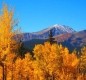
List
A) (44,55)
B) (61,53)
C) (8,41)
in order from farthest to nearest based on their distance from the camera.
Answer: (61,53) < (44,55) < (8,41)

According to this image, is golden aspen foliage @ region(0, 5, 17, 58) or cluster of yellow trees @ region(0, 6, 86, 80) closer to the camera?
golden aspen foliage @ region(0, 5, 17, 58)

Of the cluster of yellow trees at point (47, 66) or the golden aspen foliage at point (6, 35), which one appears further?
the cluster of yellow trees at point (47, 66)

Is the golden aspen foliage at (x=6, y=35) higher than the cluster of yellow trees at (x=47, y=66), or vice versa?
the golden aspen foliage at (x=6, y=35)

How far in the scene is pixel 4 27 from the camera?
34031mm

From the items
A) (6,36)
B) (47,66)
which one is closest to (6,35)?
(6,36)

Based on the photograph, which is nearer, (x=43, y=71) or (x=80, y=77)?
(x=43, y=71)

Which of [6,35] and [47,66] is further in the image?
[47,66]

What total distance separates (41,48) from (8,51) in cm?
2193

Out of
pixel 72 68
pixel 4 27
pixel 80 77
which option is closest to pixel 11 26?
pixel 4 27

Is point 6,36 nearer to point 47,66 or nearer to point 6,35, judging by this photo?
point 6,35

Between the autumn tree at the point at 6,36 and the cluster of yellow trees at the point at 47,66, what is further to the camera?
the cluster of yellow trees at the point at 47,66

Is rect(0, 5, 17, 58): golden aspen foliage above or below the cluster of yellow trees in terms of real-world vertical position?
above

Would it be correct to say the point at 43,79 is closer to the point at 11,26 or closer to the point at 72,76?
the point at 72,76

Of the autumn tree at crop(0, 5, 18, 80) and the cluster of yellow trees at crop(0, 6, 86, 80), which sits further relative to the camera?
the cluster of yellow trees at crop(0, 6, 86, 80)
